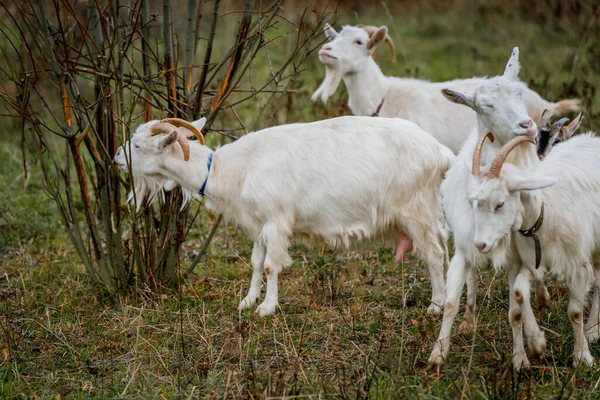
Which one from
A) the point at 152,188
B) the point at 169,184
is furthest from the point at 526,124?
the point at 152,188

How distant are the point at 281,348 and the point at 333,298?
0.87 m

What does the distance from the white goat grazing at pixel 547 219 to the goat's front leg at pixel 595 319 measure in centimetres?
9

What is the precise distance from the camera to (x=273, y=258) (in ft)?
16.5

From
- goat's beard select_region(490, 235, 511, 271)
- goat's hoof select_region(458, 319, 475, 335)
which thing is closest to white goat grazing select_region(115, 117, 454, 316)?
goat's hoof select_region(458, 319, 475, 335)

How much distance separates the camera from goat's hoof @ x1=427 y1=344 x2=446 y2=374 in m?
3.99

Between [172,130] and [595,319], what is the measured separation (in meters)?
2.71

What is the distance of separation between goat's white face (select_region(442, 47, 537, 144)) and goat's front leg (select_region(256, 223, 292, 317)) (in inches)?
54.2

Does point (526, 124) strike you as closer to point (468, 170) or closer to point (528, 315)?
point (468, 170)

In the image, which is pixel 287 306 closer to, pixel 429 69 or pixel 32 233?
pixel 32 233

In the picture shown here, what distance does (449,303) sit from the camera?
13.5 feet

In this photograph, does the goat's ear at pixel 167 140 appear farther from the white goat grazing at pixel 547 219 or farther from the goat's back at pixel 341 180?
the white goat grazing at pixel 547 219

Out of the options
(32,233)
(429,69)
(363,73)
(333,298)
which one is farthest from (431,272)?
(429,69)

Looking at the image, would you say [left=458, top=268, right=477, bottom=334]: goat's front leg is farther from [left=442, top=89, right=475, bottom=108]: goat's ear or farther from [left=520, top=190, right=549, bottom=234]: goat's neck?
[left=442, top=89, right=475, bottom=108]: goat's ear

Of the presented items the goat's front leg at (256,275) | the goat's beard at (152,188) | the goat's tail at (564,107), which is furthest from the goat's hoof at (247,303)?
the goat's tail at (564,107)
